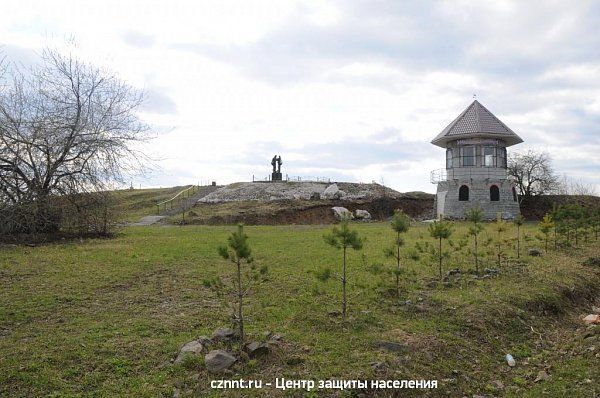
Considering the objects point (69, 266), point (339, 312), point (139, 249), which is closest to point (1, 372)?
point (339, 312)

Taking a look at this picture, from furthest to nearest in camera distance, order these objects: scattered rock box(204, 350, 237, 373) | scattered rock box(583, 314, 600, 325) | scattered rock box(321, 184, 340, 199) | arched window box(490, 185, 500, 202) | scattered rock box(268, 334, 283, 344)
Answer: scattered rock box(321, 184, 340, 199) → arched window box(490, 185, 500, 202) → scattered rock box(583, 314, 600, 325) → scattered rock box(268, 334, 283, 344) → scattered rock box(204, 350, 237, 373)

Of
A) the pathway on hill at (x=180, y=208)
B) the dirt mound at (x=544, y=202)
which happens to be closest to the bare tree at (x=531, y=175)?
the dirt mound at (x=544, y=202)

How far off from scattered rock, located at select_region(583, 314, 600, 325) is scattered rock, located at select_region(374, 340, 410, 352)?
175 inches

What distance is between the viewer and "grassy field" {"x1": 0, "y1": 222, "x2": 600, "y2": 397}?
6.06m

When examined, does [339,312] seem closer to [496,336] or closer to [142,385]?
[496,336]

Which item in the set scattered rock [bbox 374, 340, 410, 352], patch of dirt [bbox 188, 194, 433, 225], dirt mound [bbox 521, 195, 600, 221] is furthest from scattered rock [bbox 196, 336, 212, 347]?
dirt mound [bbox 521, 195, 600, 221]

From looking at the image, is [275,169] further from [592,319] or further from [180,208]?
[592,319]

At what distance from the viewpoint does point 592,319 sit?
9.09m

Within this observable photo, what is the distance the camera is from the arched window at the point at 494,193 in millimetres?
34656

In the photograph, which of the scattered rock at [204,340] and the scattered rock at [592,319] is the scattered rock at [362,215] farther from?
the scattered rock at [204,340]

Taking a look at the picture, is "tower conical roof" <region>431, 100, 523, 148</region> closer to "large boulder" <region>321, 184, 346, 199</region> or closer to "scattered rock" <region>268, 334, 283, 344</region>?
"large boulder" <region>321, 184, 346, 199</region>

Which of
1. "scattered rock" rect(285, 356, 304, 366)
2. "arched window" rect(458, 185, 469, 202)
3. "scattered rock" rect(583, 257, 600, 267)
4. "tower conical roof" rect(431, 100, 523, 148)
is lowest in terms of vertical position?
"scattered rock" rect(285, 356, 304, 366)

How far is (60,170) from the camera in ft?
64.1

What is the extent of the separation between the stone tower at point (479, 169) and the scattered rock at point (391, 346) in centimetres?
2827
